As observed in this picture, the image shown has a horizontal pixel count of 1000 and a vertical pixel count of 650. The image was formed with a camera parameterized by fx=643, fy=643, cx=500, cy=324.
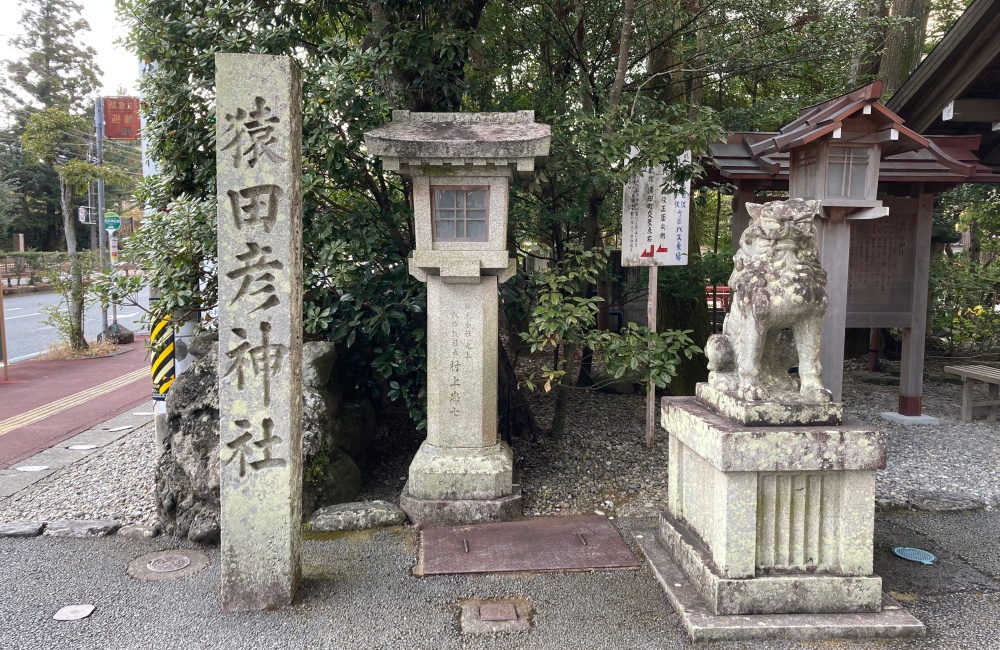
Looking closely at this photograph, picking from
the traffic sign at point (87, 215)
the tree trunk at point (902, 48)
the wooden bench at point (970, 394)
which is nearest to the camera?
the wooden bench at point (970, 394)

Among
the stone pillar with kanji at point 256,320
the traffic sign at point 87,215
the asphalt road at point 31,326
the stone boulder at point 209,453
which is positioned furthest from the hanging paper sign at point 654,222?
the traffic sign at point 87,215

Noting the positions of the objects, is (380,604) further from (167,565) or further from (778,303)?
(778,303)

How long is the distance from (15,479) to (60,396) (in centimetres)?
460

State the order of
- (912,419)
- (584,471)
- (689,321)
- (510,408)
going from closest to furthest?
(584,471)
(510,408)
(912,419)
(689,321)

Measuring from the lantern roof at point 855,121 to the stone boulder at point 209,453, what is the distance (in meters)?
4.59

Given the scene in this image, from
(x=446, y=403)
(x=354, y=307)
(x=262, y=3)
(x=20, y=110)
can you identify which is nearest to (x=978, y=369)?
(x=446, y=403)

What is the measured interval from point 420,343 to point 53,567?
10.2 feet

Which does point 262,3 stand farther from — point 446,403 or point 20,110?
point 20,110

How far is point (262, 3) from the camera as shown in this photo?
5859mm

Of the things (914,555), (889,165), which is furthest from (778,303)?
(889,165)

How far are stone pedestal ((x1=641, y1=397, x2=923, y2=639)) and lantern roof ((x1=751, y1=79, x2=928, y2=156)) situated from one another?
3.06m

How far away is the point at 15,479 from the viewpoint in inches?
250

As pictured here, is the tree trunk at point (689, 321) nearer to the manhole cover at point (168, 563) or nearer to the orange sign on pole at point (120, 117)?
the manhole cover at point (168, 563)

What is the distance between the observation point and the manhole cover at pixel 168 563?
429 centimetres
